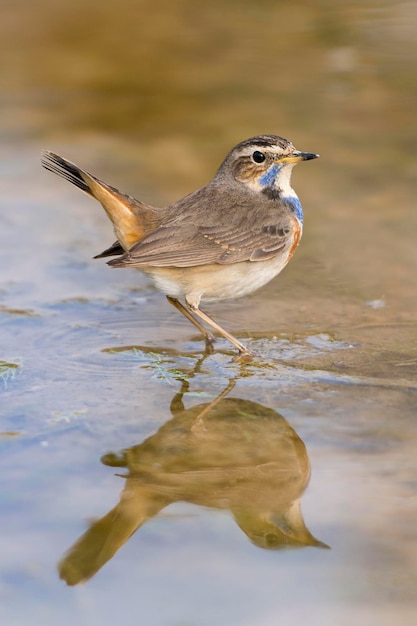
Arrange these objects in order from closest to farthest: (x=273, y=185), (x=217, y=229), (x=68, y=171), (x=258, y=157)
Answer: (x=68, y=171) → (x=217, y=229) → (x=258, y=157) → (x=273, y=185)

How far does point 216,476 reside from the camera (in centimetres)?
473

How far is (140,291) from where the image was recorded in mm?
7895

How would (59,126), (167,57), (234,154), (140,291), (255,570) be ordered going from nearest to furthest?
(255,570) < (234,154) < (140,291) < (59,126) < (167,57)

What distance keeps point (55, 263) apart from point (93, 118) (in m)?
3.27

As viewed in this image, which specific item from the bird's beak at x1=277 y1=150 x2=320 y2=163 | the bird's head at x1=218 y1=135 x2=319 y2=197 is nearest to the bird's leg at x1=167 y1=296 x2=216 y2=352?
the bird's head at x1=218 y1=135 x2=319 y2=197

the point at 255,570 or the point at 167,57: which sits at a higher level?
the point at 167,57

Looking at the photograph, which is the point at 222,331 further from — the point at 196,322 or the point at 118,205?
the point at 118,205

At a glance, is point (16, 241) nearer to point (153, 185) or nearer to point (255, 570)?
point (153, 185)

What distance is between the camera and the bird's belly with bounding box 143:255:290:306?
6.77m

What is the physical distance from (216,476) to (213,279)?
2.30 metres

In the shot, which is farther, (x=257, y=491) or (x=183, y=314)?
(x=183, y=314)

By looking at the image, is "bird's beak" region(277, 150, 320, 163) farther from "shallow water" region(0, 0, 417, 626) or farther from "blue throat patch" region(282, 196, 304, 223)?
"shallow water" region(0, 0, 417, 626)

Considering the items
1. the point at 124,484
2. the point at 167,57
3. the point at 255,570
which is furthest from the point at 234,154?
the point at 167,57

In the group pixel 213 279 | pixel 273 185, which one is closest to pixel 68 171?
pixel 213 279
